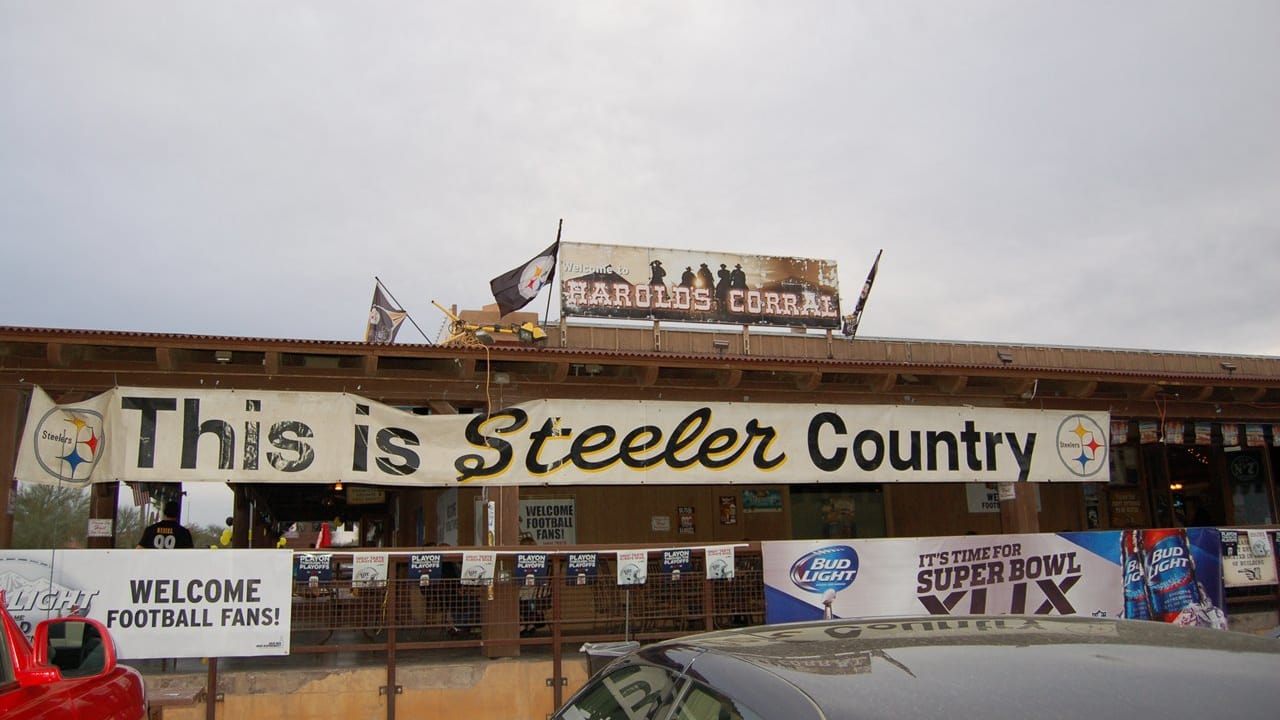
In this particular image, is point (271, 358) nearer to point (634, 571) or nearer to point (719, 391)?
point (634, 571)

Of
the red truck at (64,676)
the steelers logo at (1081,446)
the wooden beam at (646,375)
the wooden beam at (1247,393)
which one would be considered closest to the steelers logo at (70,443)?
the red truck at (64,676)

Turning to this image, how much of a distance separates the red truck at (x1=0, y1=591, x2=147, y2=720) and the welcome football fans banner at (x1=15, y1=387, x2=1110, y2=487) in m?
4.86

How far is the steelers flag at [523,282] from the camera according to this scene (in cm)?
1462

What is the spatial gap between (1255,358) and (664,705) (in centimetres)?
2465

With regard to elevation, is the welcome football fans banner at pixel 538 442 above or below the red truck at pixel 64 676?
above

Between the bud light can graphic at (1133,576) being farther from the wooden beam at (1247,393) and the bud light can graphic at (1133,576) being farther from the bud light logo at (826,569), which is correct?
the wooden beam at (1247,393)

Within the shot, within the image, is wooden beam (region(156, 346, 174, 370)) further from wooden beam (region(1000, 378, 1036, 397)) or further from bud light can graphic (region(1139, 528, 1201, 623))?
bud light can graphic (region(1139, 528, 1201, 623))

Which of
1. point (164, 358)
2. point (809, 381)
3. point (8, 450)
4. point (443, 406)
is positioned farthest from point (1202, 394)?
point (8, 450)

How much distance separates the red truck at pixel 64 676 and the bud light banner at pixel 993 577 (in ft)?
23.2

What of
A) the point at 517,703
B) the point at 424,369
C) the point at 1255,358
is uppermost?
the point at 1255,358

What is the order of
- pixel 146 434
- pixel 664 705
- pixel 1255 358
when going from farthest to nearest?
pixel 1255 358, pixel 146 434, pixel 664 705

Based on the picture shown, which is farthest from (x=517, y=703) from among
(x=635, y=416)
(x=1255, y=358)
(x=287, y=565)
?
(x=1255, y=358)

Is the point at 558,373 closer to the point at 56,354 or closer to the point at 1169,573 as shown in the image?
the point at 56,354

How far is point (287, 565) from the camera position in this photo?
9.75 m
